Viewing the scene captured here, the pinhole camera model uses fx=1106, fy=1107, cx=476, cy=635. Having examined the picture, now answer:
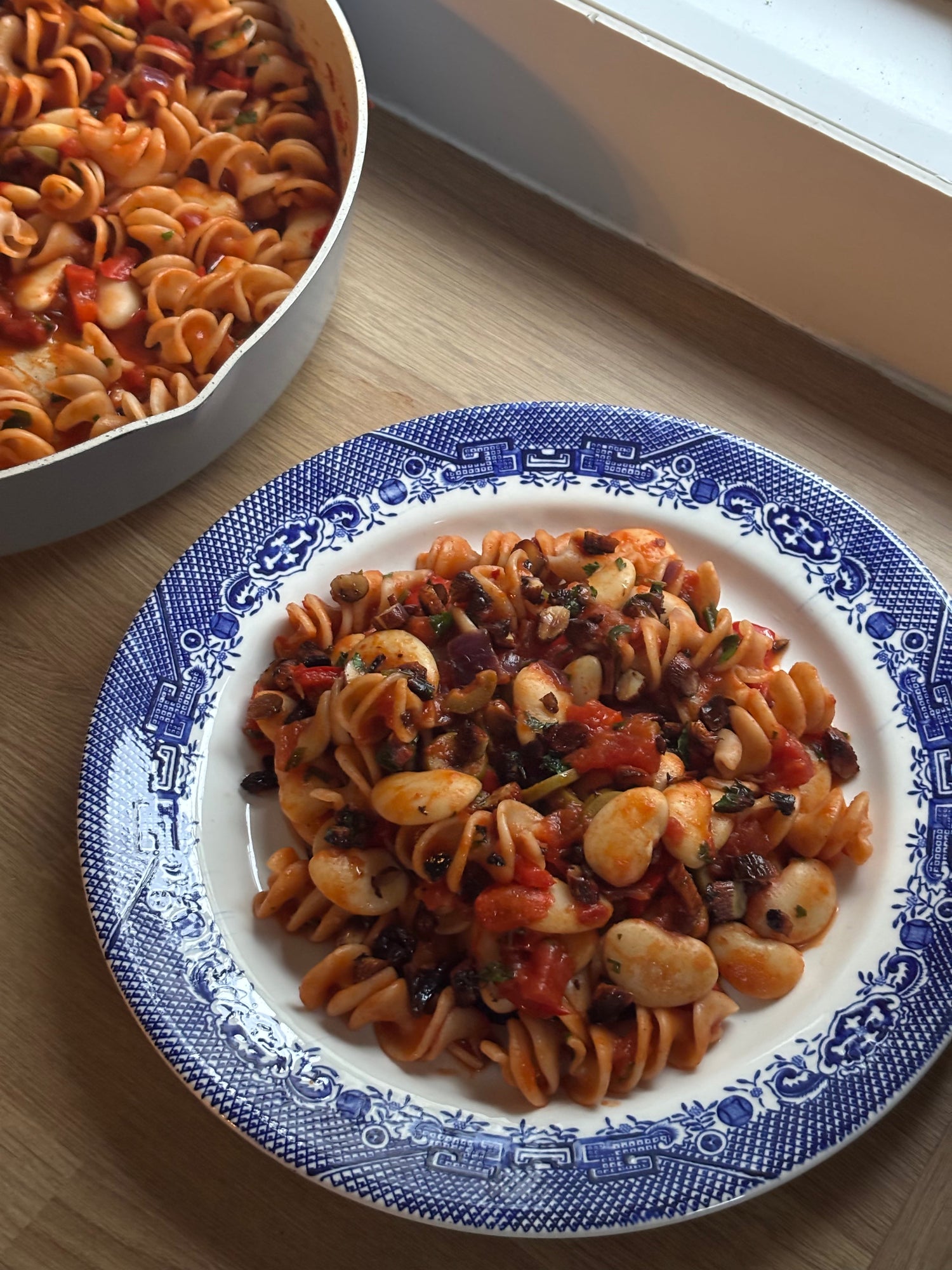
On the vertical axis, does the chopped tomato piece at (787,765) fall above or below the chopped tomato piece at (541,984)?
above

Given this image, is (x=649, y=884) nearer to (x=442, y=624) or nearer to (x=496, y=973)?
(x=496, y=973)

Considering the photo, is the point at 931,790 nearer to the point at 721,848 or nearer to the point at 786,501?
the point at 721,848

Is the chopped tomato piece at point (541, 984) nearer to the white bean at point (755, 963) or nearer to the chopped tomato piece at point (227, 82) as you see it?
the white bean at point (755, 963)

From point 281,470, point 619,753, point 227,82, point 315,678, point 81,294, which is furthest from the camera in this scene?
point 227,82

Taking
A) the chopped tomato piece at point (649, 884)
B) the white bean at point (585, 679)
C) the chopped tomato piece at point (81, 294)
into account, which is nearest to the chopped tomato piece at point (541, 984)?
the chopped tomato piece at point (649, 884)

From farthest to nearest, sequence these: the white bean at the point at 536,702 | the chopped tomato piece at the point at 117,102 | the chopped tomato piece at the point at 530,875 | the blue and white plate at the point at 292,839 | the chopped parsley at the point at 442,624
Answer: the chopped tomato piece at the point at 117,102 < the chopped parsley at the point at 442,624 < the white bean at the point at 536,702 < the chopped tomato piece at the point at 530,875 < the blue and white plate at the point at 292,839

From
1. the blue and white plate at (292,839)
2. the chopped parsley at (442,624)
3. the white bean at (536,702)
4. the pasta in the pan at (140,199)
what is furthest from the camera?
the pasta in the pan at (140,199)

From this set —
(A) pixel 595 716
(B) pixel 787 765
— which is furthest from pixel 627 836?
(B) pixel 787 765
